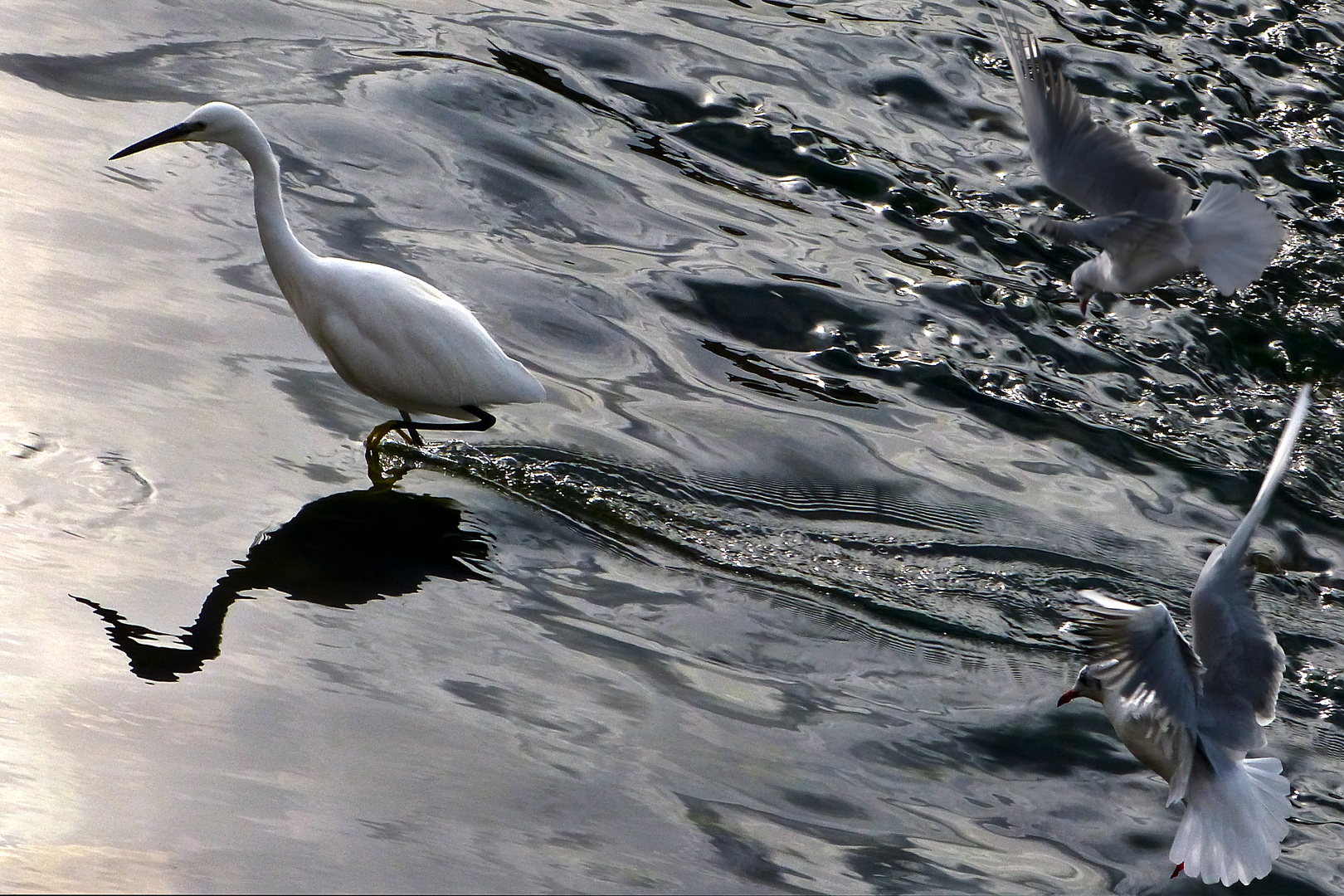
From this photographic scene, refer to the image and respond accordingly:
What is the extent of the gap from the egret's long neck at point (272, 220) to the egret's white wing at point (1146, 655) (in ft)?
10.3

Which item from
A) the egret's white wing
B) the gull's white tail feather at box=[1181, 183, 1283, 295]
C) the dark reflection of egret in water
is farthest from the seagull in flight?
the dark reflection of egret in water

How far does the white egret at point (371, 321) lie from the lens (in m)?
5.55

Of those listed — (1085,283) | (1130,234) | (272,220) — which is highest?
(1130,234)

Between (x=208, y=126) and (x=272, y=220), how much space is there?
0.42m

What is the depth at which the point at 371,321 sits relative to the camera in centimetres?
553

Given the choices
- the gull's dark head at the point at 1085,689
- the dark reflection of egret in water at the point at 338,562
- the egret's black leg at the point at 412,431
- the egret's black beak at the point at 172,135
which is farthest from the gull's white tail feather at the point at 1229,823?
the egret's black beak at the point at 172,135

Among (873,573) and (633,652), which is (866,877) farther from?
(873,573)

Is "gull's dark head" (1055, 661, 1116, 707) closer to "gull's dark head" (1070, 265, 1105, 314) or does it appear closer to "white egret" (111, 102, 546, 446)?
"gull's dark head" (1070, 265, 1105, 314)

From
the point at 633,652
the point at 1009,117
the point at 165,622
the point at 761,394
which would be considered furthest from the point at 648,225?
the point at 165,622

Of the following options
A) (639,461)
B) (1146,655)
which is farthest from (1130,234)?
(639,461)

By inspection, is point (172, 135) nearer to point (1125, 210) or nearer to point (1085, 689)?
point (1125, 210)

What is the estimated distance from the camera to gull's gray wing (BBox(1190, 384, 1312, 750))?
3.97 m

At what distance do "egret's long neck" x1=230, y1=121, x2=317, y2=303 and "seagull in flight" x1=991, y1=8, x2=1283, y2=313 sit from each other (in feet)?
8.82

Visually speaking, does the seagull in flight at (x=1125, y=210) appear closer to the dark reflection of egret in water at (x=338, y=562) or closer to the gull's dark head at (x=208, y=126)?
the dark reflection of egret in water at (x=338, y=562)
